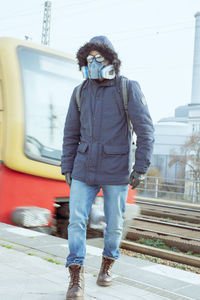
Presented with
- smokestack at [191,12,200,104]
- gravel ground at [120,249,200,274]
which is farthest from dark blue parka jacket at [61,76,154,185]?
smokestack at [191,12,200,104]

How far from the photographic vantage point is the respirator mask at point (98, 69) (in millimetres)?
3150

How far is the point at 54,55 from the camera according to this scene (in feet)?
19.8

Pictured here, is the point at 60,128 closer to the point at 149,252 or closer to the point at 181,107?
the point at 149,252

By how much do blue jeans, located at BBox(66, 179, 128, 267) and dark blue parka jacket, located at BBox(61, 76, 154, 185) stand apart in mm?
72

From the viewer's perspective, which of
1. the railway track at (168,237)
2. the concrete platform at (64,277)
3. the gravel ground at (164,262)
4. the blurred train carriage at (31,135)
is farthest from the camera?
the railway track at (168,237)

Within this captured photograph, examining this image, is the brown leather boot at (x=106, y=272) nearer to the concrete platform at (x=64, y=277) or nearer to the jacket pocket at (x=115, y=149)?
the concrete platform at (x=64, y=277)

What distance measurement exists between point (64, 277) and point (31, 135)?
239 centimetres

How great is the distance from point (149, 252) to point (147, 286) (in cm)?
288

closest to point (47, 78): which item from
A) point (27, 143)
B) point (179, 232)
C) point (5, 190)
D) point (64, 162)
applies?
point (27, 143)

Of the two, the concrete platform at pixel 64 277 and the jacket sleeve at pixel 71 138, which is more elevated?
the jacket sleeve at pixel 71 138

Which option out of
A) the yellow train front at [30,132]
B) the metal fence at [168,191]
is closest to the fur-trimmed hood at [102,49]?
the yellow train front at [30,132]

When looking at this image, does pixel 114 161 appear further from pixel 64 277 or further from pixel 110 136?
pixel 64 277

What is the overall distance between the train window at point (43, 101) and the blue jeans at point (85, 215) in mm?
2361

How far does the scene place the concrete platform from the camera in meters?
3.08
